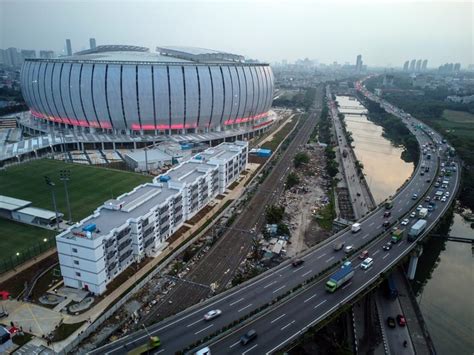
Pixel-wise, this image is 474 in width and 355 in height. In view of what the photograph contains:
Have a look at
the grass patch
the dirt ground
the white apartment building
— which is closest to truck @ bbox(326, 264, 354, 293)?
the dirt ground

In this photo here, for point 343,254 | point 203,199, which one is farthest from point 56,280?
point 343,254

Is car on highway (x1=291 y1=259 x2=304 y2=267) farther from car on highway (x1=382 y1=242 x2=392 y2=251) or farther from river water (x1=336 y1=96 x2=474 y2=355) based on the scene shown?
river water (x1=336 y1=96 x2=474 y2=355)

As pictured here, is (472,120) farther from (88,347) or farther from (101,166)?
(88,347)

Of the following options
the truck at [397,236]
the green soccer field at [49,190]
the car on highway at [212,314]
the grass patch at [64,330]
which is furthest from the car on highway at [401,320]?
the green soccer field at [49,190]

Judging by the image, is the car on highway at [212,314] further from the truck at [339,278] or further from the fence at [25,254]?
the fence at [25,254]

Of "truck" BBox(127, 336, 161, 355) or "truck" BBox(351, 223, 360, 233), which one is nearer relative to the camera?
"truck" BBox(127, 336, 161, 355)

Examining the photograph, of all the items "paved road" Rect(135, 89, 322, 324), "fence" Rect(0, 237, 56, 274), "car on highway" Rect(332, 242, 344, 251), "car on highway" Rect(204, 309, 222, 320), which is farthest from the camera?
"car on highway" Rect(332, 242, 344, 251)
